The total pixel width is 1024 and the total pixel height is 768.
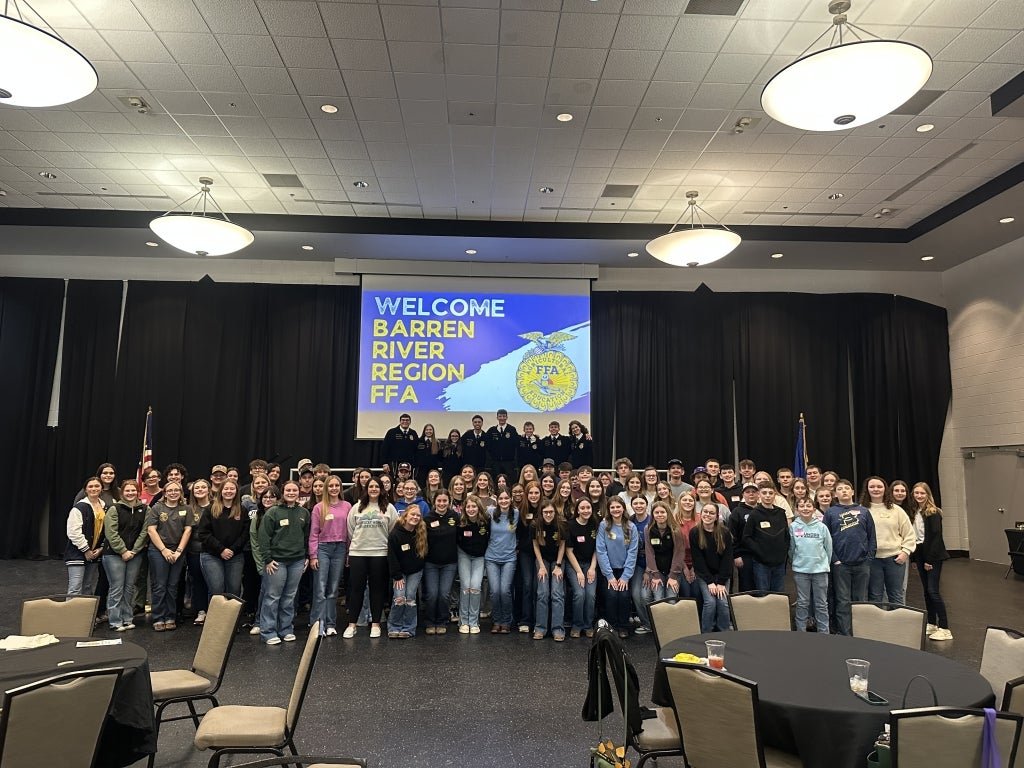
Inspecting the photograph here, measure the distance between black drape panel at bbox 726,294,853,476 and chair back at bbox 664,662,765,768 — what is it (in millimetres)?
9515

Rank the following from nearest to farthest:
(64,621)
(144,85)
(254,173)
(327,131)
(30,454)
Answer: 1. (64,621)
2. (144,85)
3. (327,131)
4. (254,173)
5. (30,454)

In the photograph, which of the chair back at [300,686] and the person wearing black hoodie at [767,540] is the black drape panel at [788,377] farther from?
the chair back at [300,686]

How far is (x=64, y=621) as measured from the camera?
13.3 feet

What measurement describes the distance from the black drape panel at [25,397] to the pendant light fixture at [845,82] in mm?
12106

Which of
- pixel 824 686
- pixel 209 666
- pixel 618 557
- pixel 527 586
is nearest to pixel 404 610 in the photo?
pixel 527 586

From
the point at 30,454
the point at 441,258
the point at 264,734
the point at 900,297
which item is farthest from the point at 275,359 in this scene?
the point at 900,297

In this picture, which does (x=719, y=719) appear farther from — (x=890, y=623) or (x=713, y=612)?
(x=713, y=612)

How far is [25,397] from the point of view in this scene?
37.0 feet

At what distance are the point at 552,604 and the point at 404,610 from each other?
142 centimetres

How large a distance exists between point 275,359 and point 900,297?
11447 millimetres

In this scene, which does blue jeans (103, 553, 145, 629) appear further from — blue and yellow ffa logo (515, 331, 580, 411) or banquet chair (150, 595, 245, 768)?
blue and yellow ffa logo (515, 331, 580, 411)

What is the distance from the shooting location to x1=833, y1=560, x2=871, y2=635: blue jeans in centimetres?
617

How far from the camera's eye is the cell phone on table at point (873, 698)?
2.67 metres

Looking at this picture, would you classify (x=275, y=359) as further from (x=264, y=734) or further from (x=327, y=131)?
(x=264, y=734)
